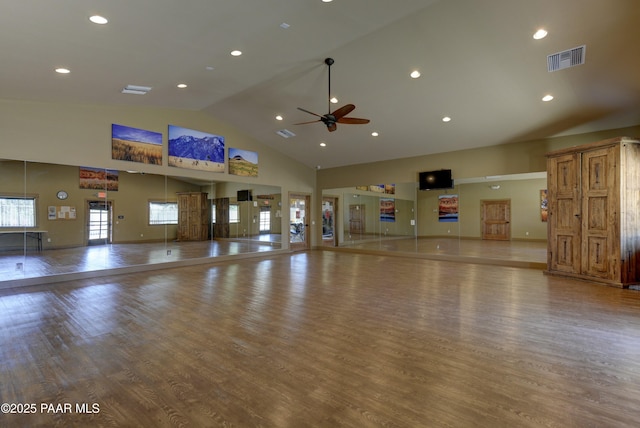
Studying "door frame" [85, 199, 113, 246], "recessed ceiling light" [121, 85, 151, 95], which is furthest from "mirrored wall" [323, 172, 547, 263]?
"recessed ceiling light" [121, 85, 151, 95]

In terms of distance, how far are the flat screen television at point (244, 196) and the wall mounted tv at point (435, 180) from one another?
5482mm

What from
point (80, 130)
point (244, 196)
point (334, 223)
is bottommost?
point (334, 223)

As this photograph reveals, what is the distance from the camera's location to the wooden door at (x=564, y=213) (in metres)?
6.44

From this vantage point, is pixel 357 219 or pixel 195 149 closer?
pixel 195 149

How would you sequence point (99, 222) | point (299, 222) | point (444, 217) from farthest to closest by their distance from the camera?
point (299, 222)
point (444, 217)
point (99, 222)

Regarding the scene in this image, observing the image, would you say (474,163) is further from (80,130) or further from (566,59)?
(80,130)

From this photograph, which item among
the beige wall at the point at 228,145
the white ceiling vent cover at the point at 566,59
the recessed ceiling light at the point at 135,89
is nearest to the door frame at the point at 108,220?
the beige wall at the point at 228,145

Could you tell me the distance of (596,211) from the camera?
20.1 ft

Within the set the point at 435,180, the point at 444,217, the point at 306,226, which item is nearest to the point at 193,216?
the point at 306,226

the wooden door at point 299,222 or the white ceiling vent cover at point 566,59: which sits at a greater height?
the white ceiling vent cover at point 566,59

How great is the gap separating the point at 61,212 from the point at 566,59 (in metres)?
A: 10.00

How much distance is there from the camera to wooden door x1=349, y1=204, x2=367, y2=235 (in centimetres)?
1255

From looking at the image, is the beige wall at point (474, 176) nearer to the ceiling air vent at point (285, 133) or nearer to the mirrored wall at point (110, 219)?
the ceiling air vent at point (285, 133)

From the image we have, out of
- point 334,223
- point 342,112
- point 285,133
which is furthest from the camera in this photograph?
point 334,223
